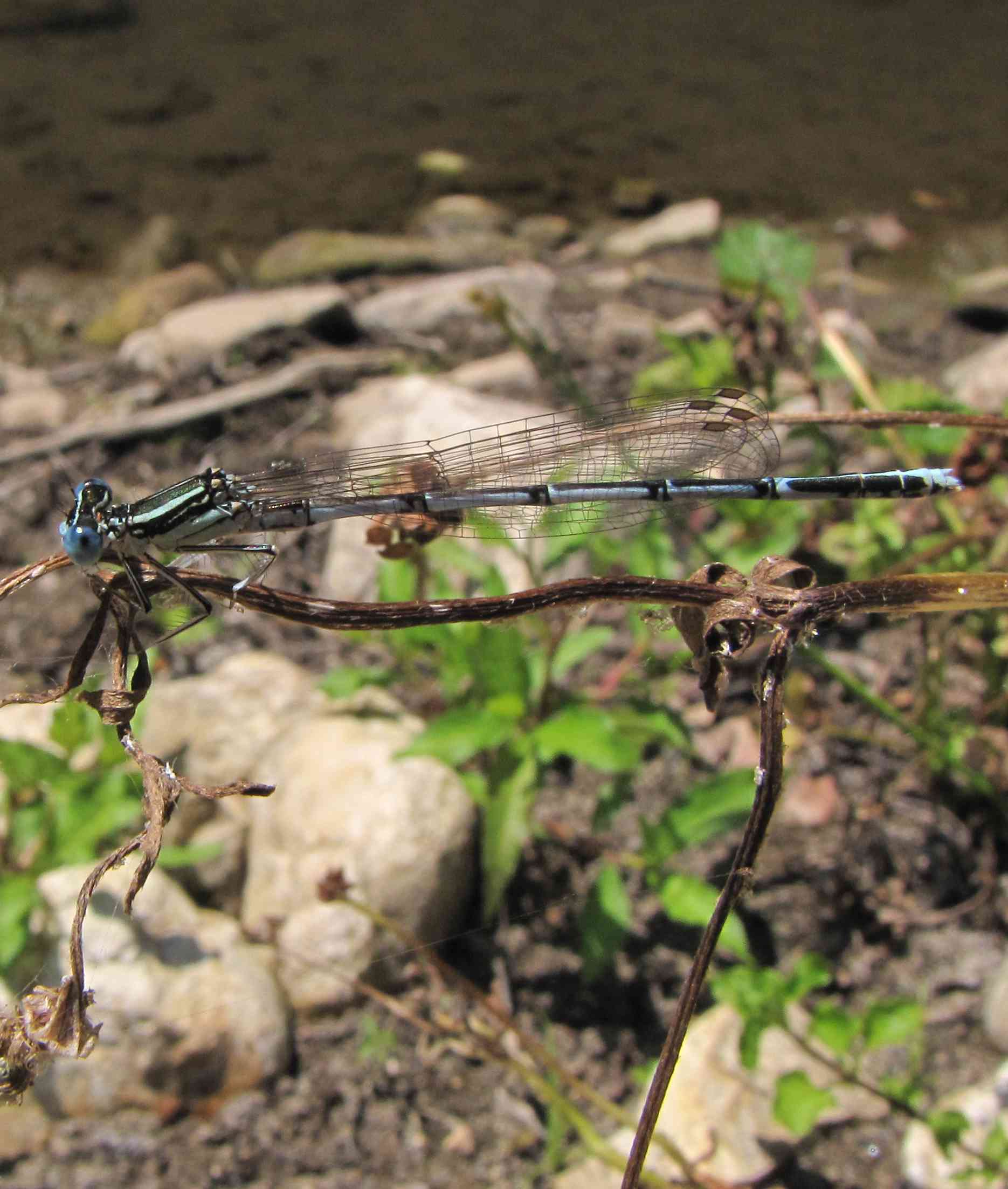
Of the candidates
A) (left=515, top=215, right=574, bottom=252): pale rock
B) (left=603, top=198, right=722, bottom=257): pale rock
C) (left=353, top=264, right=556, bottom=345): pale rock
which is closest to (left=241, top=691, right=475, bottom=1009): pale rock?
(left=353, top=264, right=556, bottom=345): pale rock

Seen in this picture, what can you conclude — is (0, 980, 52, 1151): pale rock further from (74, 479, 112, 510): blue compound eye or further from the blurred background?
the blurred background

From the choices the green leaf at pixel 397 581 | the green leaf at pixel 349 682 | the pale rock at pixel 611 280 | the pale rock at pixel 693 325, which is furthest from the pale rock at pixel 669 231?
the green leaf at pixel 349 682

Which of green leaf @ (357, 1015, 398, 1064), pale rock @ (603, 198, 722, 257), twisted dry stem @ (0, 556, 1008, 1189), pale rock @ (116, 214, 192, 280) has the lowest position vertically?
pale rock @ (116, 214, 192, 280)

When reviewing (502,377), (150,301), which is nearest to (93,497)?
(502,377)

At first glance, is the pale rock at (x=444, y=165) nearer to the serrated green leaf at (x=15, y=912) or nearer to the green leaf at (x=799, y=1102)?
the serrated green leaf at (x=15, y=912)

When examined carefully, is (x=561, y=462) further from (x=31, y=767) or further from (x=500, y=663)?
(x=31, y=767)
